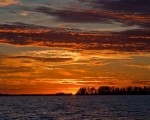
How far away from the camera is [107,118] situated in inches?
3046

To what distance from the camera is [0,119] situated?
7425 cm

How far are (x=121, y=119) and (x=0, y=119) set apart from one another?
2269 cm

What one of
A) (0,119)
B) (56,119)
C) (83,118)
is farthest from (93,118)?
(0,119)

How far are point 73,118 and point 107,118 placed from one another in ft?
22.1

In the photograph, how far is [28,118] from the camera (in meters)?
77.9

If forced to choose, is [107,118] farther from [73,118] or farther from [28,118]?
[28,118]

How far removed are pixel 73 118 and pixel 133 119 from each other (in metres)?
12.1

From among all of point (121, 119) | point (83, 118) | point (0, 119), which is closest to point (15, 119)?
point (0, 119)

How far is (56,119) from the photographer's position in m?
76.0

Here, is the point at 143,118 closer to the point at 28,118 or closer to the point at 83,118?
the point at 83,118

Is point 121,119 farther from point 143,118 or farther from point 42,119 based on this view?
point 42,119

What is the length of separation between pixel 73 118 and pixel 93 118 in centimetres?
398

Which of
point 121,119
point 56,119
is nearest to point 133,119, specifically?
point 121,119

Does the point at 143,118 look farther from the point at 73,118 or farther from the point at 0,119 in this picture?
the point at 0,119
